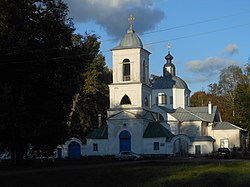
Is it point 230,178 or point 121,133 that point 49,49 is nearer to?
point 230,178

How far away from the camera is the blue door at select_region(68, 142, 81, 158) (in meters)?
70.2

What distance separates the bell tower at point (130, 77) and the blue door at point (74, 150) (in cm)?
706

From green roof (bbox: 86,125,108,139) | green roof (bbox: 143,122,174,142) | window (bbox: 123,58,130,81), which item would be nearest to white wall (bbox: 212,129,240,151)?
green roof (bbox: 143,122,174,142)

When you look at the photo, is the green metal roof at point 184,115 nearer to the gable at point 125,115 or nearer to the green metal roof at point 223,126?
the green metal roof at point 223,126

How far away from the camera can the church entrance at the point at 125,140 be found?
67.7 meters

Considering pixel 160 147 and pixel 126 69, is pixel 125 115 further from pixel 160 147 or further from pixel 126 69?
pixel 126 69

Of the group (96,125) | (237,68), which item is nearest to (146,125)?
(96,125)

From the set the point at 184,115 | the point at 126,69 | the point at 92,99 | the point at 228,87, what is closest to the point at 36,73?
the point at 126,69

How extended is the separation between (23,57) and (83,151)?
35234 millimetres

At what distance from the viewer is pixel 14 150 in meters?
40.5

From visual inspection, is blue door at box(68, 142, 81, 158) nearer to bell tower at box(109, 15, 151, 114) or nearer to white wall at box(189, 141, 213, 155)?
bell tower at box(109, 15, 151, 114)

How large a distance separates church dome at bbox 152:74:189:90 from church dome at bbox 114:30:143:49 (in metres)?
15.4

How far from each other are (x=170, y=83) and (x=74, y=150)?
2194cm

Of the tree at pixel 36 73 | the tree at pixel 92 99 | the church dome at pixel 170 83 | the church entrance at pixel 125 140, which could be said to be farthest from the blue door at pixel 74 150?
the tree at pixel 36 73
